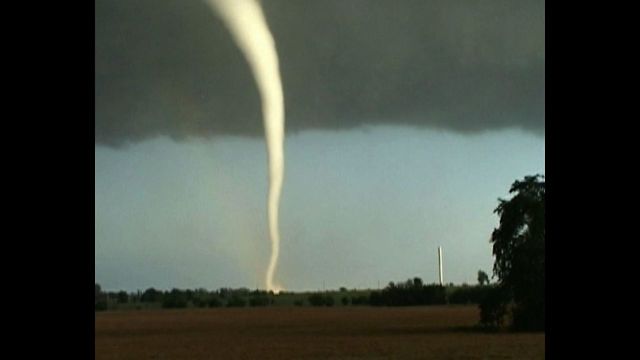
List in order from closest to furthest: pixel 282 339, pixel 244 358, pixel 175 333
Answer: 1. pixel 244 358
2. pixel 282 339
3. pixel 175 333

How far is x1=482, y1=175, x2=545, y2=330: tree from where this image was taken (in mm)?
35781

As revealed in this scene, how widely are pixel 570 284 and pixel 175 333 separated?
53059 mm

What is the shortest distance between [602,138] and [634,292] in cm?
70

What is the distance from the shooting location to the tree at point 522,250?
35781 millimetres

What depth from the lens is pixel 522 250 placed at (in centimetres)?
3569
